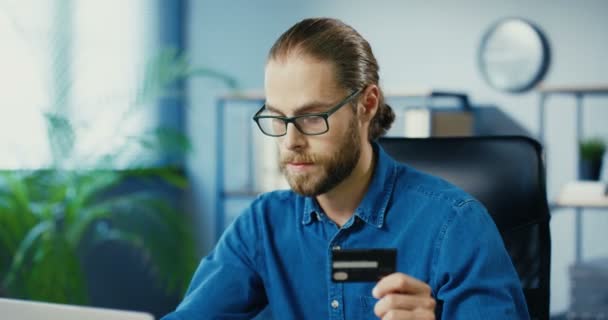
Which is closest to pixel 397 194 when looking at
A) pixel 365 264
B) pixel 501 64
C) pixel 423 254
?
pixel 423 254

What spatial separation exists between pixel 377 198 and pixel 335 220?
0.28 ft

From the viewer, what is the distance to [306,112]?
1.29m

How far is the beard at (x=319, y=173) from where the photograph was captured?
1299 millimetres

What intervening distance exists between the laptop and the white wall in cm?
264

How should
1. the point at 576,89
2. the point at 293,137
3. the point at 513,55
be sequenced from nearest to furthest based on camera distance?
the point at 293,137, the point at 576,89, the point at 513,55

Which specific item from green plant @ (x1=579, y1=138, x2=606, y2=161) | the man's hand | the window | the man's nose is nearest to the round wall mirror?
green plant @ (x1=579, y1=138, x2=606, y2=161)

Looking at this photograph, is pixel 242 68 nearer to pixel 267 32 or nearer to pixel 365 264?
pixel 267 32

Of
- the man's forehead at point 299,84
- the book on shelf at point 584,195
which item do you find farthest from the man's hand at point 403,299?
the book on shelf at point 584,195

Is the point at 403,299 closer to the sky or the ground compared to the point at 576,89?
closer to the ground

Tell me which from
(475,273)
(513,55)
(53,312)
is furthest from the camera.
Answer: (513,55)

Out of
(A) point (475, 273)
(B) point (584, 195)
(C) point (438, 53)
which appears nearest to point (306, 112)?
(A) point (475, 273)

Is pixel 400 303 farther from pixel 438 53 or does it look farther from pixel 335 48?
pixel 438 53

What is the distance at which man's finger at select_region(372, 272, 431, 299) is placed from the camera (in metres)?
1.00

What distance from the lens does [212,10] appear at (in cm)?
398
